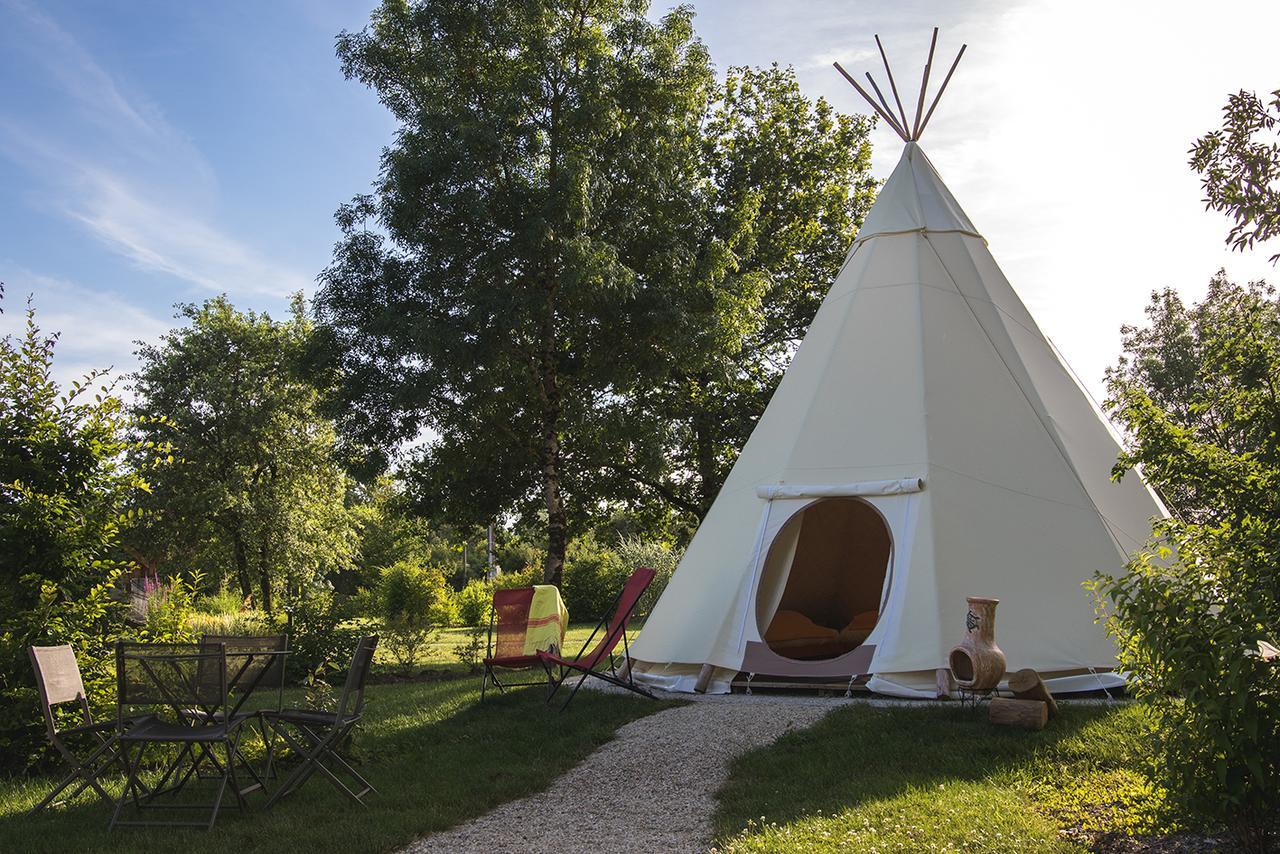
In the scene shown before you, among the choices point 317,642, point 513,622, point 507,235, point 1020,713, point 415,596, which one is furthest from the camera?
point 415,596

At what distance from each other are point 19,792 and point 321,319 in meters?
8.44

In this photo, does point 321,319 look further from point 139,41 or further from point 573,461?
point 139,41

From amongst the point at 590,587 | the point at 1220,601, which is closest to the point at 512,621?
the point at 1220,601

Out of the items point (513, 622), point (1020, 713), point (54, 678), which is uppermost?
point (513, 622)

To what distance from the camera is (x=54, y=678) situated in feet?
17.4

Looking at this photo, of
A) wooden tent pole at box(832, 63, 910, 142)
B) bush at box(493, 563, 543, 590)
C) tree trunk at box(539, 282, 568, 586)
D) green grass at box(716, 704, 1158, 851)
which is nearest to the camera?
green grass at box(716, 704, 1158, 851)

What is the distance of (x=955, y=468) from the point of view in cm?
828

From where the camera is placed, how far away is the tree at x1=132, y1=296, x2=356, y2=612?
21.4 metres

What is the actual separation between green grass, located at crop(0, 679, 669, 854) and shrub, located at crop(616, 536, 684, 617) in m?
11.5

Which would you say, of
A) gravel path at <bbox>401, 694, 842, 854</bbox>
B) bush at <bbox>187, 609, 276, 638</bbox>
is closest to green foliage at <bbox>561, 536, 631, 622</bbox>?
bush at <bbox>187, 609, 276, 638</bbox>

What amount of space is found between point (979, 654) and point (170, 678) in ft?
16.3

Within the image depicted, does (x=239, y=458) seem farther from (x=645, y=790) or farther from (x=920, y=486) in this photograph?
(x=645, y=790)

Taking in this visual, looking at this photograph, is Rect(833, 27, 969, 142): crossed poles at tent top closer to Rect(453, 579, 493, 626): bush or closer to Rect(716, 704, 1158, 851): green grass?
Rect(716, 704, 1158, 851): green grass

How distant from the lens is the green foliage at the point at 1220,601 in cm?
349
